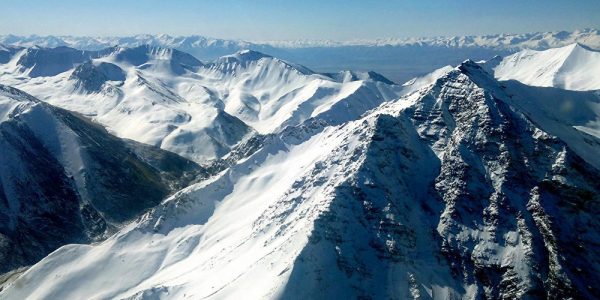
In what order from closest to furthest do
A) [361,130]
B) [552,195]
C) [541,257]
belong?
1. [541,257]
2. [552,195]
3. [361,130]

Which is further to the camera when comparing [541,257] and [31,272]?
[31,272]

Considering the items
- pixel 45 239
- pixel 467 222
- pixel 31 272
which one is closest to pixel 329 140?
pixel 467 222

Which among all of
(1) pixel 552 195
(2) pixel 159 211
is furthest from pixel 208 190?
(1) pixel 552 195

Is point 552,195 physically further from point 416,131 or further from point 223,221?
point 223,221

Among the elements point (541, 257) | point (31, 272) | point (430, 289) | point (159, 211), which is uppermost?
point (541, 257)

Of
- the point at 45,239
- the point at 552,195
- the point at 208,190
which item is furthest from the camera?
the point at 45,239

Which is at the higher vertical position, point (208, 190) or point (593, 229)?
point (593, 229)
